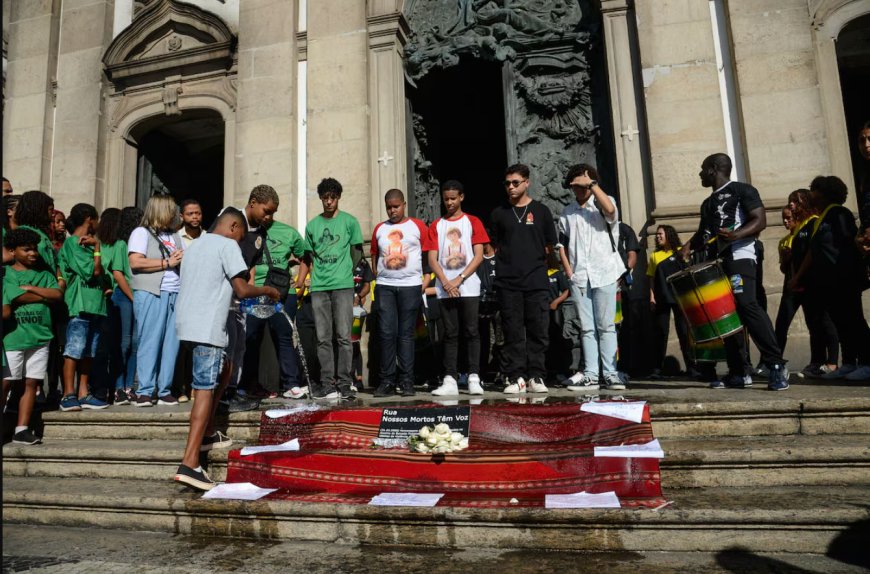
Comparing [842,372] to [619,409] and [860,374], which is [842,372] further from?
[619,409]

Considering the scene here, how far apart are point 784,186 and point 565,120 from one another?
3.09 metres

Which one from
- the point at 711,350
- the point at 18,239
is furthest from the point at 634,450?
the point at 18,239

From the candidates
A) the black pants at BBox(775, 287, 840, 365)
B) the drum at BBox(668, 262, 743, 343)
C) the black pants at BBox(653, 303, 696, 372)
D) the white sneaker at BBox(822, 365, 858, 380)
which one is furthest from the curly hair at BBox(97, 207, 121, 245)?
the white sneaker at BBox(822, 365, 858, 380)

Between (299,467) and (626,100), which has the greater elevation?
(626,100)

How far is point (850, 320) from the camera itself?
5703 mm

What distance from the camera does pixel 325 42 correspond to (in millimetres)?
9641

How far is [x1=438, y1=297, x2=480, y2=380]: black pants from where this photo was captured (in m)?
6.16

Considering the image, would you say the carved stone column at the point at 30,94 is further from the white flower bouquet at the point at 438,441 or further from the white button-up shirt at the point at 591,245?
the white flower bouquet at the point at 438,441

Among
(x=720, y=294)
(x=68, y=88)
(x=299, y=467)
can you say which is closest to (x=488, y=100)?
(x=68, y=88)

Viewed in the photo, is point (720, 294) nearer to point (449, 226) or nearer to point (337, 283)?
point (449, 226)

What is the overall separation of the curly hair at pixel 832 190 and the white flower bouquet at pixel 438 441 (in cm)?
424

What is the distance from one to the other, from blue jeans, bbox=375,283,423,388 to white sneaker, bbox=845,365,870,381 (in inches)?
153

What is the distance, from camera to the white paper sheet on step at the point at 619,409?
393 cm

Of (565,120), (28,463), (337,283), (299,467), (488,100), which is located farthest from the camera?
(488,100)
